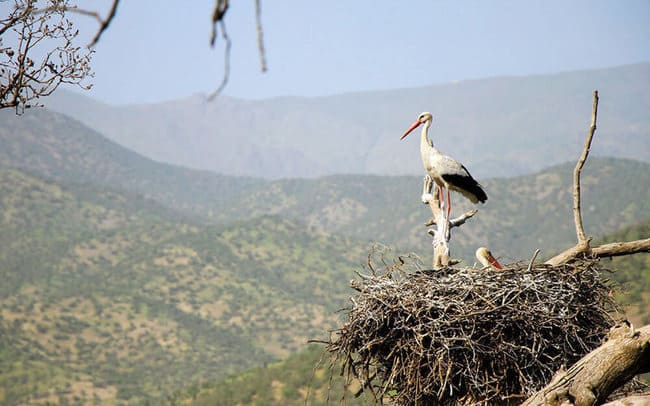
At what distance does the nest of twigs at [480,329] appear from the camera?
6426mm

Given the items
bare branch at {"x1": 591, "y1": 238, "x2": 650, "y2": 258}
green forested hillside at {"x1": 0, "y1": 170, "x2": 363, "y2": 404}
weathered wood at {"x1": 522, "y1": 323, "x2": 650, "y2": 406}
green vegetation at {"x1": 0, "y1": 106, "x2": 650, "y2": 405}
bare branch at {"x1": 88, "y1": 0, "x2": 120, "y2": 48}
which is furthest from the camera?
green forested hillside at {"x1": 0, "y1": 170, "x2": 363, "y2": 404}

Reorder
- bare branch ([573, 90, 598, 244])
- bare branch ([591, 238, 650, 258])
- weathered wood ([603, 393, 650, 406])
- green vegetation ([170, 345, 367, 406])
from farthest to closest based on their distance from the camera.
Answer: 1. green vegetation ([170, 345, 367, 406])
2. bare branch ([591, 238, 650, 258])
3. bare branch ([573, 90, 598, 244])
4. weathered wood ([603, 393, 650, 406])

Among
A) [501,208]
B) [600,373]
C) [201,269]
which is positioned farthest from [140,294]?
[600,373]

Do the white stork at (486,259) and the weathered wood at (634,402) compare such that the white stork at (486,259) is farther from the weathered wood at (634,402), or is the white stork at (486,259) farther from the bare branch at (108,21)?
the bare branch at (108,21)

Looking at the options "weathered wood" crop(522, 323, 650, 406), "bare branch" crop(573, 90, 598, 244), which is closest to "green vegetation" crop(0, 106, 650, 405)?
"bare branch" crop(573, 90, 598, 244)

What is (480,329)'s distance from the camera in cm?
645

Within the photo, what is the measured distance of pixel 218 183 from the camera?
449ft

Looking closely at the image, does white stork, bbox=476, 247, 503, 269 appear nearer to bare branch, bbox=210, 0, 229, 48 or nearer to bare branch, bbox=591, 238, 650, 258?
bare branch, bbox=591, 238, 650, 258

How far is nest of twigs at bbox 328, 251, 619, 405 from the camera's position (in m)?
6.43

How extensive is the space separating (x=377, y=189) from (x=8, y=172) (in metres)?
47.7

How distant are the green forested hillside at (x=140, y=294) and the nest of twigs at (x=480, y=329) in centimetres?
2954

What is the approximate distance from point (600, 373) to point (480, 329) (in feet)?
5.25

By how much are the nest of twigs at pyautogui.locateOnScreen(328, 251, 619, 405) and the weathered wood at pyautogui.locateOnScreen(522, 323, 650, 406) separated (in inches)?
52.0

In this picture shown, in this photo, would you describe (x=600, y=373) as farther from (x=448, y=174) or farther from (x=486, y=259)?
(x=448, y=174)
